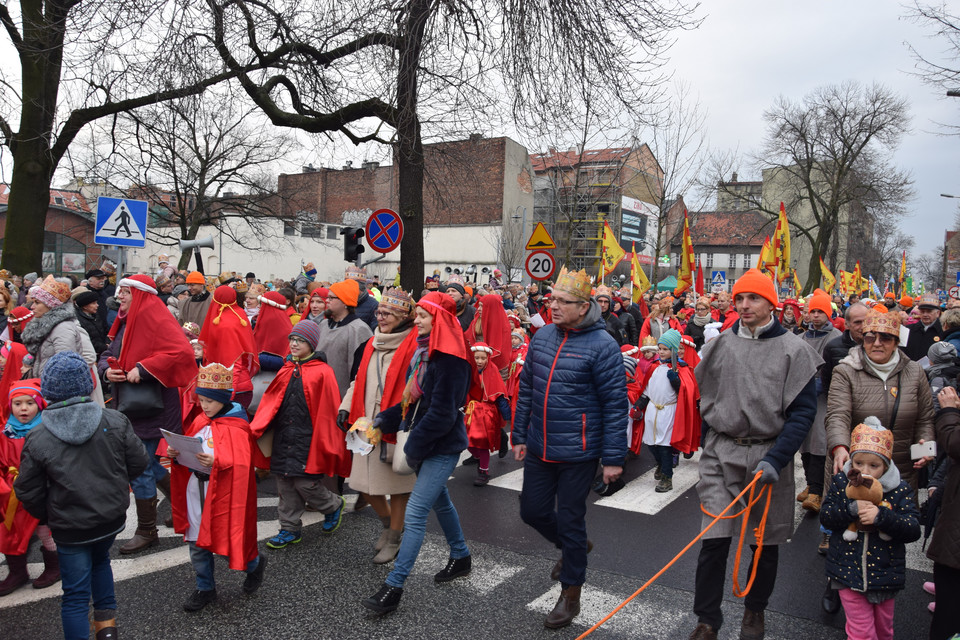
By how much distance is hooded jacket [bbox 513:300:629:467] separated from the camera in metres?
4.14

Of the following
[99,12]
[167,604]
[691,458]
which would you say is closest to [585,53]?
[691,458]

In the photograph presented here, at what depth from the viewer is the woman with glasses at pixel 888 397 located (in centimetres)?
432

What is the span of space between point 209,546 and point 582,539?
2.16m

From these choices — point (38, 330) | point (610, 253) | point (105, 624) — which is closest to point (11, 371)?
point (38, 330)

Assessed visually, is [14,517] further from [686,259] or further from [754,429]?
[686,259]

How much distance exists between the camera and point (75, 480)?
140 inches

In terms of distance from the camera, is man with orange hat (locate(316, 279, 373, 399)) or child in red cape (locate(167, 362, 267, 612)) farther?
man with orange hat (locate(316, 279, 373, 399))

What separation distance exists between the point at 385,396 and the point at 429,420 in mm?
601

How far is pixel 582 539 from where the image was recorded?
4.16m

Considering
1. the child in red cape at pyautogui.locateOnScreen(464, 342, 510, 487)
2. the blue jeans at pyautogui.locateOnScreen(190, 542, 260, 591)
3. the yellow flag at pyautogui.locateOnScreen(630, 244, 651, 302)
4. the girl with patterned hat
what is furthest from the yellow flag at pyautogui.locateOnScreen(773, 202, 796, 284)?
the blue jeans at pyautogui.locateOnScreen(190, 542, 260, 591)

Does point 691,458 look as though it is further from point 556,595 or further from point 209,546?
point 209,546

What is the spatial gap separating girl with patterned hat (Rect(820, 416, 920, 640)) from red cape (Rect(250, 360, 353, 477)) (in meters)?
3.27

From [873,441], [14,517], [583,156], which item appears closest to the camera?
[873,441]

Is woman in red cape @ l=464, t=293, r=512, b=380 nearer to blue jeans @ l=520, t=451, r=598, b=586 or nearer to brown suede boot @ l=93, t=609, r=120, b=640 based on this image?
blue jeans @ l=520, t=451, r=598, b=586
